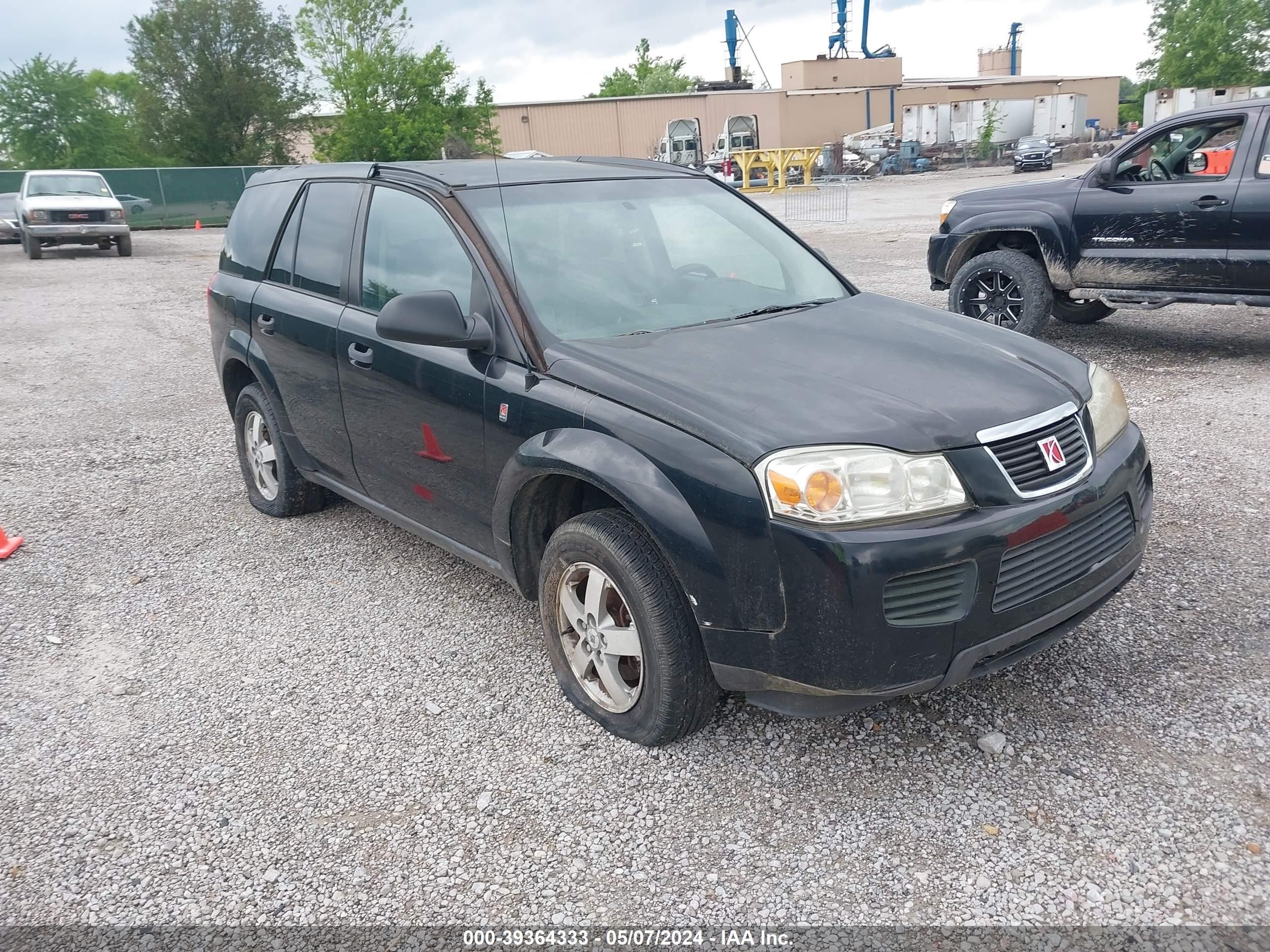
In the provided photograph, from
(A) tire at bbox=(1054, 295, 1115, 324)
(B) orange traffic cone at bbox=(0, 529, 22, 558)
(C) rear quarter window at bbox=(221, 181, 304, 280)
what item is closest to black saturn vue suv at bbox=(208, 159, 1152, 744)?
(C) rear quarter window at bbox=(221, 181, 304, 280)

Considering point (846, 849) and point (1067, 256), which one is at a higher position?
point (1067, 256)

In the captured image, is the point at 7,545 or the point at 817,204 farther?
the point at 817,204

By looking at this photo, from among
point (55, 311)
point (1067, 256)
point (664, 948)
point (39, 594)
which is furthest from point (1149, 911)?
point (55, 311)

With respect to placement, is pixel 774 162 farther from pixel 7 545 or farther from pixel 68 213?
pixel 7 545

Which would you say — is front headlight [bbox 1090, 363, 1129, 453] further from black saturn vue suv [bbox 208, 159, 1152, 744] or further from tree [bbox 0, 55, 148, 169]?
tree [bbox 0, 55, 148, 169]

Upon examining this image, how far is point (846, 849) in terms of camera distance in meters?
2.71

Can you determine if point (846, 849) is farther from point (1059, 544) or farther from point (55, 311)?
point (55, 311)

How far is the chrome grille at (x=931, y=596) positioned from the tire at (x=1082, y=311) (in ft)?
22.8

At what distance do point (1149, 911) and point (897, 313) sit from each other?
7.30ft

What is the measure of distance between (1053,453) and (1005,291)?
235 inches

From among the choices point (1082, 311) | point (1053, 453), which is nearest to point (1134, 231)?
point (1082, 311)

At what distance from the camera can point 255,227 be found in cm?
519

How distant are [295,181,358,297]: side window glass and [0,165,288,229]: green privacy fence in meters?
31.2

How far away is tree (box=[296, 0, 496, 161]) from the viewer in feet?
150
